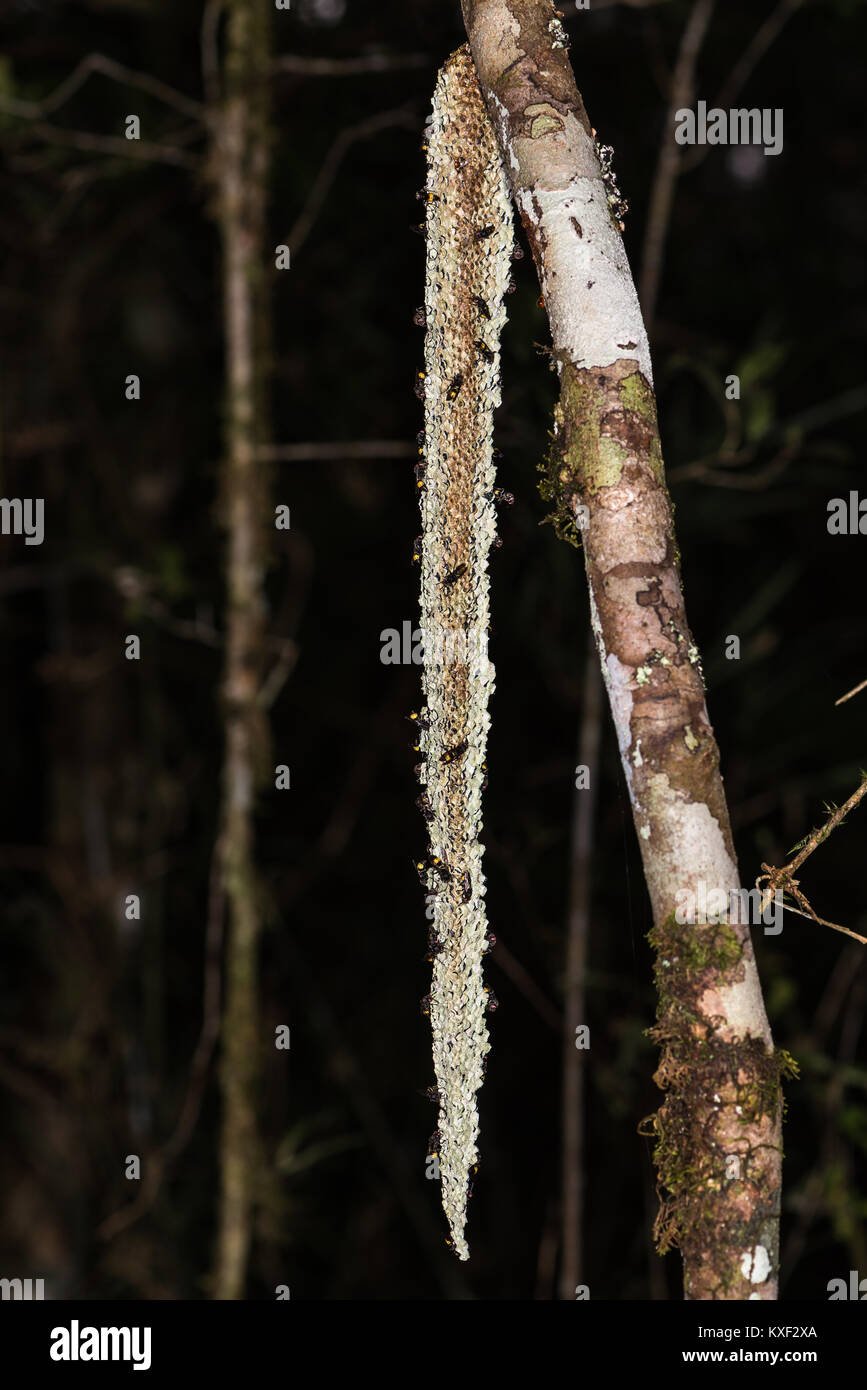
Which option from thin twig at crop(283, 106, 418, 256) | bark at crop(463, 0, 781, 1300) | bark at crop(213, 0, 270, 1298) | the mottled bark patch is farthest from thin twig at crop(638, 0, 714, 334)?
the mottled bark patch

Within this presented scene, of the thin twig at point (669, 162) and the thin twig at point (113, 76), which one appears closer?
the thin twig at point (113, 76)

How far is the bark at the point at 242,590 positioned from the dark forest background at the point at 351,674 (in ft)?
1.96

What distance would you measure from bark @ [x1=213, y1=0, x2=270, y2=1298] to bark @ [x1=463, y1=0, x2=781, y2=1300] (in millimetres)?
1148

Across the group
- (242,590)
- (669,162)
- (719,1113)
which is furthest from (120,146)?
(719,1113)

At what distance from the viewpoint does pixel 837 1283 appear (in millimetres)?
2395

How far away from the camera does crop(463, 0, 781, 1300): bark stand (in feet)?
2.55

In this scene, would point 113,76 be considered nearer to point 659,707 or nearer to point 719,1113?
point 659,707

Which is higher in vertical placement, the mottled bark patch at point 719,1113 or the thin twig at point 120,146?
the thin twig at point 120,146

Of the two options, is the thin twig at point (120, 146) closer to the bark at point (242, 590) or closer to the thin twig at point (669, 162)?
the bark at point (242, 590)

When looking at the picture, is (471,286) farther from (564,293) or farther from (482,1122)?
(482,1122)

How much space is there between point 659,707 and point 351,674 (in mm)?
2364

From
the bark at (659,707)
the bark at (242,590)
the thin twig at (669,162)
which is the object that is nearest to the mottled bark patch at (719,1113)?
the bark at (659,707)

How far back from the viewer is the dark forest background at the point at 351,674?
2594 mm

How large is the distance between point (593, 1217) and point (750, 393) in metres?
1.82
